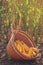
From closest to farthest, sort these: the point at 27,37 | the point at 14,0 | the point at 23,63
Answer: the point at 23,63
the point at 27,37
the point at 14,0

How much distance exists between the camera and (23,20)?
201 inches

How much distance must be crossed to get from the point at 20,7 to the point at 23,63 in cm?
128

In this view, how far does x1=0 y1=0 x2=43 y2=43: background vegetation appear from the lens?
4980 millimetres

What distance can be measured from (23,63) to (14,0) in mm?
1375

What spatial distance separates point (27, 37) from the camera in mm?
4562

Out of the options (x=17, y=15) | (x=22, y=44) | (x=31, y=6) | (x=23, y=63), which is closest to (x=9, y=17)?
(x=17, y=15)

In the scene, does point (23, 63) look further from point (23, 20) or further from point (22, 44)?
point (23, 20)

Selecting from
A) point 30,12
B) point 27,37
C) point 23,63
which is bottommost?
point 23,63

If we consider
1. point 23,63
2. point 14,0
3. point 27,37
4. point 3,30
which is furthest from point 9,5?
point 23,63

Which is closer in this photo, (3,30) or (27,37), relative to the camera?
(27,37)

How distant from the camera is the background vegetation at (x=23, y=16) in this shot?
16.3 feet

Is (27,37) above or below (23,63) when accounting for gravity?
above

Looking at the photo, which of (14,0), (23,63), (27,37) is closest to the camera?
(23,63)

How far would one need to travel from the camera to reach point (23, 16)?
5.05m
